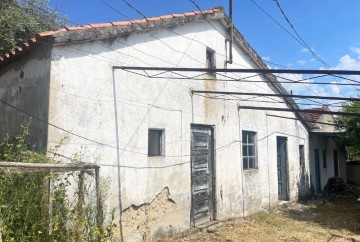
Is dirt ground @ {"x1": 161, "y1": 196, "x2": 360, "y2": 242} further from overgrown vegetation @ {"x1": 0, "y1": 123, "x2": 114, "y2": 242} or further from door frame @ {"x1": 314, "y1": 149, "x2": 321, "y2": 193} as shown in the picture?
door frame @ {"x1": 314, "y1": 149, "x2": 321, "y2": 193}

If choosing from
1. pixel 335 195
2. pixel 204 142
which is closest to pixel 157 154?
pixel 204 142

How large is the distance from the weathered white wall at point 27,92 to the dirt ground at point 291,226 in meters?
3.56

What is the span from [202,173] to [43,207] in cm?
471

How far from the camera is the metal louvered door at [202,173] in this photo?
26.2 feet

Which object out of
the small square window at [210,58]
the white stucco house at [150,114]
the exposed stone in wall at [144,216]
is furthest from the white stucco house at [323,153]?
the exposed stone in wall at [144,216]

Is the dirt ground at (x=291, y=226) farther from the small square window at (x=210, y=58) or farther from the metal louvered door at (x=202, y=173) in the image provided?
the small square window at (x=210, y=58)

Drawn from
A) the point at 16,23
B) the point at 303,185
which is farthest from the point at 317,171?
the point at 16,23

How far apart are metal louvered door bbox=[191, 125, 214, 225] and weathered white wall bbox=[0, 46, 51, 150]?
382 centimetres

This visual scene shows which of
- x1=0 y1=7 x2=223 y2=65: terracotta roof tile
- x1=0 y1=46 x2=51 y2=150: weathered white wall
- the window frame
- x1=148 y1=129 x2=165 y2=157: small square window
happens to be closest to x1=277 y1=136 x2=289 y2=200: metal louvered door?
the window frame

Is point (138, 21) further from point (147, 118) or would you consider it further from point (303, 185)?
point (303, 185)

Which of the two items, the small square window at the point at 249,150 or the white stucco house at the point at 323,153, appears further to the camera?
the white stucco house at the point at 323,153

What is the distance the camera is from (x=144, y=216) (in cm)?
643

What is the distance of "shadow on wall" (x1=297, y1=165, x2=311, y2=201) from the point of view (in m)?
14.3

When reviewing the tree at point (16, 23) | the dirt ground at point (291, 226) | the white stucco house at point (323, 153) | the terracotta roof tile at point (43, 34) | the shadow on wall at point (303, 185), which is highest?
the tree at point (16, 23)
